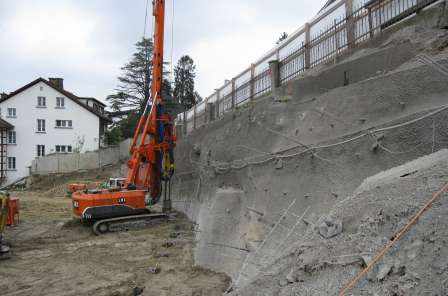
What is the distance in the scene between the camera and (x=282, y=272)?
4422 millimetres

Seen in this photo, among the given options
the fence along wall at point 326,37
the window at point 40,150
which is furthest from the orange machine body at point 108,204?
the window at point 40,150

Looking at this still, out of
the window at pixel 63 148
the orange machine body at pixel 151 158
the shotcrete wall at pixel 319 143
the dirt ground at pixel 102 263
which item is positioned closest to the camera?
the shotcrete wall at pixel 319 143

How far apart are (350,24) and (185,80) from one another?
188ft

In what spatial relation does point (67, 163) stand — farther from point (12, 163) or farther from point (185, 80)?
point (185, 80)

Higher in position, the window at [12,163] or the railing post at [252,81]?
the railing post at [252,81]

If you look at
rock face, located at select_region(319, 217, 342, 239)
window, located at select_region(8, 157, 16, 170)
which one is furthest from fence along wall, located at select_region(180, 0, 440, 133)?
window, located at select_region(8, 157, 16, 170)

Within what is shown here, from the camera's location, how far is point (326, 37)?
9.79 metres

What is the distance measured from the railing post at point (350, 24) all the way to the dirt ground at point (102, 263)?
5739 mm

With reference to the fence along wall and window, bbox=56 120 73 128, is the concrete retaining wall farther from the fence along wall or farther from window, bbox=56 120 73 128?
the fence along wall

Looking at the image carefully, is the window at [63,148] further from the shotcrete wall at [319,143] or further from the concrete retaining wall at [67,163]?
the shotcrete wall at [319,143]

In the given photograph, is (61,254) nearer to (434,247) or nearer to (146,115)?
(146,115)

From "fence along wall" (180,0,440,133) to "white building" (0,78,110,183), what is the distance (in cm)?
2793

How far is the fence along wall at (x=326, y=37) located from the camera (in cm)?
796

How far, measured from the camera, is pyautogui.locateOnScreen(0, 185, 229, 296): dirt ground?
→ 674cm
